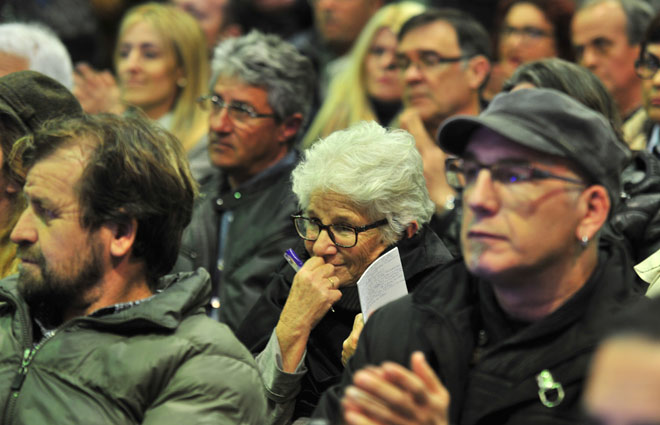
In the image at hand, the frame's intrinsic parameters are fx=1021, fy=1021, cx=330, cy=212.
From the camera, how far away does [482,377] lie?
2.58 m

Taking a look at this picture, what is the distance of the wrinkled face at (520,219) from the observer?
8.51 ft

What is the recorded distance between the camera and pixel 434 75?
5.72 m

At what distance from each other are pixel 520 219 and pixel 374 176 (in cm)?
113

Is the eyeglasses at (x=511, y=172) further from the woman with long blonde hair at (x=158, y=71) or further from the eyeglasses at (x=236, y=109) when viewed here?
the woman with long blonde hair at (x=158, y=71)

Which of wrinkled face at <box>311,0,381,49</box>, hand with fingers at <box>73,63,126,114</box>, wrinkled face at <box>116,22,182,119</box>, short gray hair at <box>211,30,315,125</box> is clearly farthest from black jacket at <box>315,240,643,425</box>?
wrinkled face at <box>311,0,381,49</box>

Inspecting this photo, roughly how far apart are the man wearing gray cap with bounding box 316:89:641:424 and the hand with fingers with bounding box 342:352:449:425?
20 cm

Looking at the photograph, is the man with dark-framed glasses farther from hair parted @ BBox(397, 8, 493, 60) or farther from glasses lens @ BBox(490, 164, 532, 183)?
glasses lens @ BBox(490, 164, 532, 183)

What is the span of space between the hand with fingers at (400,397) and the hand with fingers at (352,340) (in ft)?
3.63

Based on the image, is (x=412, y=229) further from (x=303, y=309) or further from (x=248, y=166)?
(x=248, y=166)

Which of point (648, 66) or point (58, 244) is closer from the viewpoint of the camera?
point (58, 244)

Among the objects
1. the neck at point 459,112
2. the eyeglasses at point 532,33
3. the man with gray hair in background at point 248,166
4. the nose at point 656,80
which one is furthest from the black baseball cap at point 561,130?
the eyeglasses at point 532,33

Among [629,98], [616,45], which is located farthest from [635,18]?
[629,98]

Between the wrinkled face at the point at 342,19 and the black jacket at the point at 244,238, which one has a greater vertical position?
the wrinkled face at the point at 342,19

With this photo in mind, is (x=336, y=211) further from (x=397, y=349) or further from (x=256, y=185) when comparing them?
(x=256, y=185)
